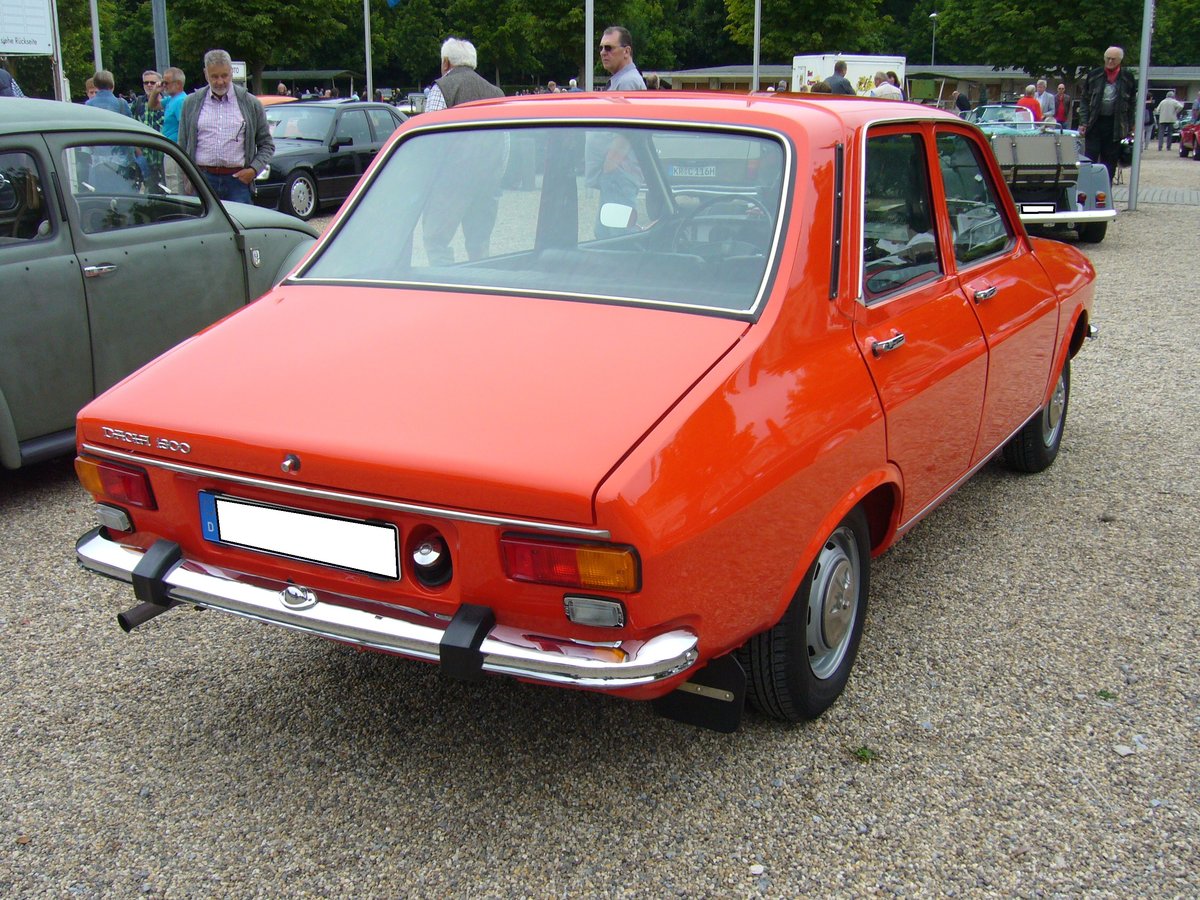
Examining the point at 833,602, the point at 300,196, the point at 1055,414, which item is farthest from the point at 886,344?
the point at 300,196

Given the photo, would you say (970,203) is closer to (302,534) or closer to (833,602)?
(833,602)

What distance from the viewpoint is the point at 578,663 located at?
2.42 meters

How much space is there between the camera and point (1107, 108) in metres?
15.2

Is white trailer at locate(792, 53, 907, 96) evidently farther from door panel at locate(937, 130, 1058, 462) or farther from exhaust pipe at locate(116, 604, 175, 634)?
exhaust pipe at locate(116, 604, 175, 634)

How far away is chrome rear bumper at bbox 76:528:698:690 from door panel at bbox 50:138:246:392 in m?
2.80

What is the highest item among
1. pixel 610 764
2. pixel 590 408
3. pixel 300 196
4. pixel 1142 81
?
pixel 1142 81

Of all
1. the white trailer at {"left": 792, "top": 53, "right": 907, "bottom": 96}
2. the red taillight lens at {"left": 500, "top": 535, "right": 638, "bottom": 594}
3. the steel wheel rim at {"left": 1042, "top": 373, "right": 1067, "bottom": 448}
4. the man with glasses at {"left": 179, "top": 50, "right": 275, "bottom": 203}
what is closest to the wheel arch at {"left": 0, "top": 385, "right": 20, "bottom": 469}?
the red taillight lens at {"left": 500, "top": 535, "right": 638, "bottom": 594}

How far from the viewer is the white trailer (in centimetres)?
3669

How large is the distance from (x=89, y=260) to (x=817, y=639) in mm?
3954

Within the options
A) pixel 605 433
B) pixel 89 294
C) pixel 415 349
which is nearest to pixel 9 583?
pixel 89 294

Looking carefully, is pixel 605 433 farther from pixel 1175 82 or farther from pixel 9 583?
pixel 1175 82

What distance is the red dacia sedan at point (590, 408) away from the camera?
245 centimetres

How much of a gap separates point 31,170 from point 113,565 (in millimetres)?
3012

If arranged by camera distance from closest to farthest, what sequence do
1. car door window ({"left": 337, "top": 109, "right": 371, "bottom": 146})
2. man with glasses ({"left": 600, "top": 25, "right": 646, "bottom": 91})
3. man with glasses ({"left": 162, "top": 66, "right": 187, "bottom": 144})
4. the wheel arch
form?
the wheel arch
man with glasses ({"left": 600, "top": 25, "right": 646, "bottom": 91})
man with glasses ({"left": 162, "top": 66, "right": 187, "bottom": 144})
car door window ({"left": 337, "top": 109, "right": 371, "bottom": 146})
